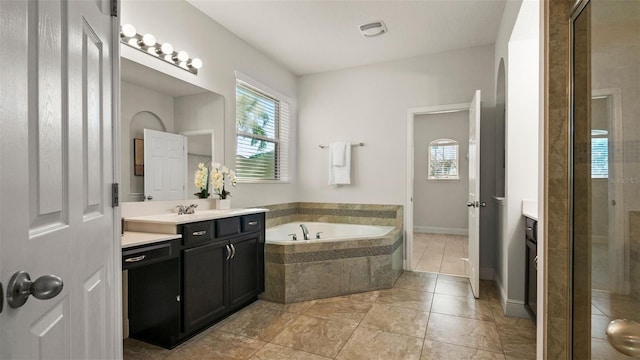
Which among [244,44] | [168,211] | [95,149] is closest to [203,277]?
[168,211]

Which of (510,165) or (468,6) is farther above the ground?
(468,6)

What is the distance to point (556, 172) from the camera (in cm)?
133

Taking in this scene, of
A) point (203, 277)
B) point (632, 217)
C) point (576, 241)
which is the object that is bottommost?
point (203, 277)

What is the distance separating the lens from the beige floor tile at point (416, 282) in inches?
128

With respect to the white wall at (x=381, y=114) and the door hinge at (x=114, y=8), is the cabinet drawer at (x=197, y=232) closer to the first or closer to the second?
the door hinge at (x=114, y=8)

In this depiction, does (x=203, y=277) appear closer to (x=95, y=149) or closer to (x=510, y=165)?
(x=95, y=149)

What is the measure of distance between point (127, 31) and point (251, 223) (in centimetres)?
170

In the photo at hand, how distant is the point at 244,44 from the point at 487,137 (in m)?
2.96

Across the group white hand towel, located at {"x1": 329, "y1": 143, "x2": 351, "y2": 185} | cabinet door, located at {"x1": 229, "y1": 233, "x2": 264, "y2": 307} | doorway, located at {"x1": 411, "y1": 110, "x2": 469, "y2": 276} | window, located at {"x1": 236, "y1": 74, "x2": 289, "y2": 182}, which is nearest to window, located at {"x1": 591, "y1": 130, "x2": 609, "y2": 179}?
cabinet door, located at {"x1": 229, "y1": 233, "x2": 264, "y2": 307}

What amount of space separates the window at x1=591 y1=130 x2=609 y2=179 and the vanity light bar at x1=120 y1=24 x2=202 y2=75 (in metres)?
2.68

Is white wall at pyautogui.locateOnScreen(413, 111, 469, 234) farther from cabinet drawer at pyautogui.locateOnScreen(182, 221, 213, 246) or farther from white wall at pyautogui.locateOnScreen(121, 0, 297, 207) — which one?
cabinet drawer at pyautogui.locateOnScreen(182, 221, 213, 246)

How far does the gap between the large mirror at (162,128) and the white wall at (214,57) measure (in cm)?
8

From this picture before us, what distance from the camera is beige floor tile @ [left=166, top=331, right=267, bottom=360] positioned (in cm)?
197

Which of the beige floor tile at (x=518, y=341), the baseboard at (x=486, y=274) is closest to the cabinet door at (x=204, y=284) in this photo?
the beige floor tile at (x=518, y=341)
